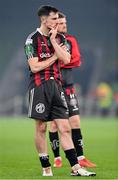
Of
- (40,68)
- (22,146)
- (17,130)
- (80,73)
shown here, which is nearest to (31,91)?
(40,68)

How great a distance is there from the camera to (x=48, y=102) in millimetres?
9648

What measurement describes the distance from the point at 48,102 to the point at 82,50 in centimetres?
3033

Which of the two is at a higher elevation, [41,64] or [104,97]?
[104,97]

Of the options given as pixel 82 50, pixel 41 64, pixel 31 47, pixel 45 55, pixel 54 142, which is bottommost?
pixel 54 142

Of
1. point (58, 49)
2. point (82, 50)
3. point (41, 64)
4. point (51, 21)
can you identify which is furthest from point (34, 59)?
point (82, 50)

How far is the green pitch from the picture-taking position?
10.0 m

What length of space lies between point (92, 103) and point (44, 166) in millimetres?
25938

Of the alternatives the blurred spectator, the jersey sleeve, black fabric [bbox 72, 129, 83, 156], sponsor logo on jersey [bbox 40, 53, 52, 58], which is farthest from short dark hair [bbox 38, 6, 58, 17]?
the blurred spectator

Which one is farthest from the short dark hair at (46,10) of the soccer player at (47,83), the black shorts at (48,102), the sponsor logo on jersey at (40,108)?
the sponsor logo on jersey at (40,108)

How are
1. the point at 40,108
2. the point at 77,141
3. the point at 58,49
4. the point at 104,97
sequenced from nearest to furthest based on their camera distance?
the point at 58,49 < the point at 40,108 < the point at 77,141 < the point at 104,97

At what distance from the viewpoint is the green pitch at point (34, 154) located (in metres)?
10.0

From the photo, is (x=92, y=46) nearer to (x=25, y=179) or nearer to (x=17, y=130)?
(x=17, y=130)

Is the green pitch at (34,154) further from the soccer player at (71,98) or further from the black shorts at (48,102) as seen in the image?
→ the black shorts at (48,102)

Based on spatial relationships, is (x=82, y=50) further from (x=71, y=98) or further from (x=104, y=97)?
(x=71, y=98)
